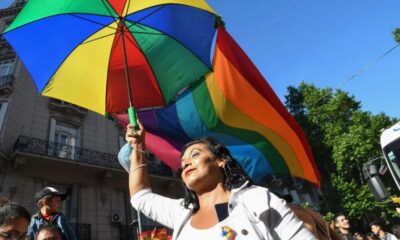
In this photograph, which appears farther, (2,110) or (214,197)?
(2,110)

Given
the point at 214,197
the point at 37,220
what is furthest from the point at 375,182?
the point at 37,220

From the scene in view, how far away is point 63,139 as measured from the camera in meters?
15.3

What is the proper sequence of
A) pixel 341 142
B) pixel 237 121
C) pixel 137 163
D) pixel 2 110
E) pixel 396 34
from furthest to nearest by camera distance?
pixel 341 142, pixel 396 34, pixel 2 110, pixel 237 121, pixel 137 163

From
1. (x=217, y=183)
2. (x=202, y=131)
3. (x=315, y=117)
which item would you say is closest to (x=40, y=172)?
(x=202, y=131)

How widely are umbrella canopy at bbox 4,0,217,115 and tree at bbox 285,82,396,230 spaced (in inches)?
812

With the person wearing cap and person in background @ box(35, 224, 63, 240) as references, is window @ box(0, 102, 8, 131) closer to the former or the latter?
the person wearing cap

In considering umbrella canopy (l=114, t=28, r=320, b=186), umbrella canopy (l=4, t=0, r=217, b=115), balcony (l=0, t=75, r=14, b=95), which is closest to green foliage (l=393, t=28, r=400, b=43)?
umbrella canopy (l=114, t=28, r=320, b=186)

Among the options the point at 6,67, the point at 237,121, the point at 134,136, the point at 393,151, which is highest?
the point at 6,67

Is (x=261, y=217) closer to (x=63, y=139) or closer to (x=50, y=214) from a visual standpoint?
(x=50, y=214)

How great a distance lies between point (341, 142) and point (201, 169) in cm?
2334

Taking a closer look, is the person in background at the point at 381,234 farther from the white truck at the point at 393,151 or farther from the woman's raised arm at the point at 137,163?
the woman's raised arm at the point at 137,163

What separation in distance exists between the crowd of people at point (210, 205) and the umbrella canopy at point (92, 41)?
1.50m

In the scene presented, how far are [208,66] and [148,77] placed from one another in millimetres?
865

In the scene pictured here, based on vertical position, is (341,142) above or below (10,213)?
above
